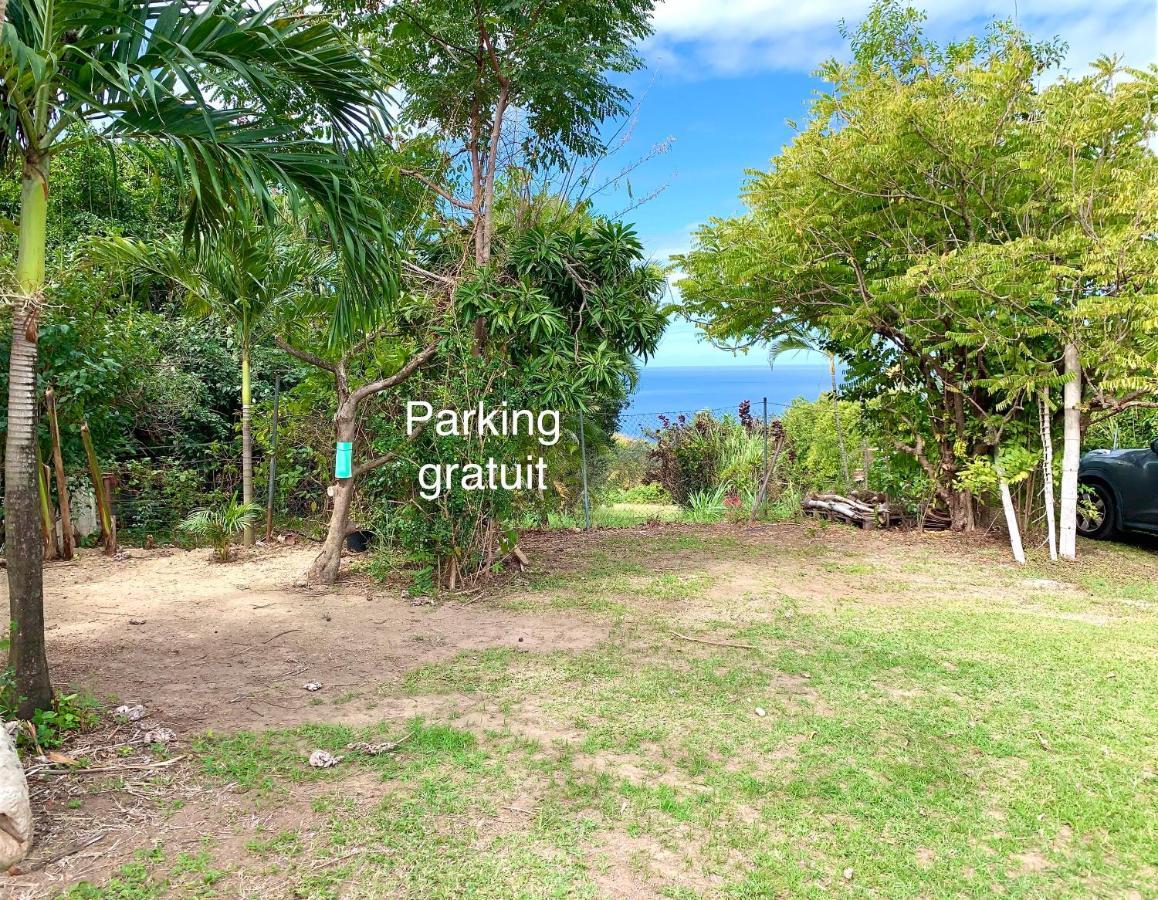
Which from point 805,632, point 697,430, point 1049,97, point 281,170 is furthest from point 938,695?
point 697,430

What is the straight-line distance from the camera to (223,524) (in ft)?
24.7

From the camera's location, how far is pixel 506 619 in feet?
17.4

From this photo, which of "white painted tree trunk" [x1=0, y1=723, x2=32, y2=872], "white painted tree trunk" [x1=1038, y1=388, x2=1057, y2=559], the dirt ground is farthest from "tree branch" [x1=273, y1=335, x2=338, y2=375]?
"white painted tree trunk" [x1=1038, y1=388, x2=1057, y2=559]

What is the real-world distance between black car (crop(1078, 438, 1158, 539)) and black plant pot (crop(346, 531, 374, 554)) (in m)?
7.76

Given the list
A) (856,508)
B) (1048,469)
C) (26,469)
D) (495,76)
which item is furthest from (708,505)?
(26,469)

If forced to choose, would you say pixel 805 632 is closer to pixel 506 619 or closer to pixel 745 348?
pixel 506 619

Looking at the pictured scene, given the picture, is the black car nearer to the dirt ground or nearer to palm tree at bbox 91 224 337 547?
the dirt ground

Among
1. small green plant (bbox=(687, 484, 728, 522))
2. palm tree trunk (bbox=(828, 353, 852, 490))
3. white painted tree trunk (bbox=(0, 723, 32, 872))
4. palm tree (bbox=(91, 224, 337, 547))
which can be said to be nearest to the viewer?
white painted tree trunk (bbox=(0, 723, 32, 872))

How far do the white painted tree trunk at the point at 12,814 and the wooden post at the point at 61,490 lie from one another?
5.75 metres

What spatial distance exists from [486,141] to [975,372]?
5.82 metres

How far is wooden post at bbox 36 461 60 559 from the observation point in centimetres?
696

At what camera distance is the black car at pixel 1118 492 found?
7770 mm

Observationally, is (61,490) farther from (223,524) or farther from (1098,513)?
(1098,513)

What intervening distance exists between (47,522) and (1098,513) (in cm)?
1117
